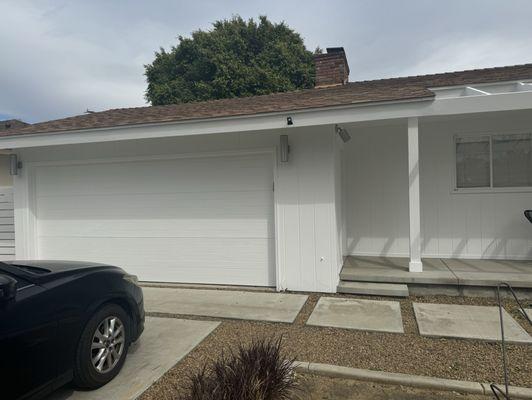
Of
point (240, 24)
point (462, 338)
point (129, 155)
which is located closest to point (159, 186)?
point (129, 155)

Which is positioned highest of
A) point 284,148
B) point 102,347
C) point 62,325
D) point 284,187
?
point 284,148

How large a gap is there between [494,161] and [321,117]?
3.56m

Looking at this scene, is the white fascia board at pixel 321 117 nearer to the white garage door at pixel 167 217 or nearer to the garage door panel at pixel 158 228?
the white garage door at pixel 167 217

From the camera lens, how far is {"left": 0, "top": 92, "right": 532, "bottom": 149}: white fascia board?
17.1ft

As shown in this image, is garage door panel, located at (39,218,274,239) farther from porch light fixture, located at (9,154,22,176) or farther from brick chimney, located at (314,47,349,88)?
brick chimney, located at (314,47,349,88)

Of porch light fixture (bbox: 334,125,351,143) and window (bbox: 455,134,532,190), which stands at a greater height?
porch light fixture (bbox: 334,125,351,143)

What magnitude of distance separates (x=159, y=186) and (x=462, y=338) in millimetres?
5198

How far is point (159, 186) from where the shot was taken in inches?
275

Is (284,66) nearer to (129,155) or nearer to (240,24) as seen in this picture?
(240,24)

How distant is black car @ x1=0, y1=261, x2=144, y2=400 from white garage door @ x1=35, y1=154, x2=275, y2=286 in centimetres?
288

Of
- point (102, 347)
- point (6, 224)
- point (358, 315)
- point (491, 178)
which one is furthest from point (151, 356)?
point (6, 224)

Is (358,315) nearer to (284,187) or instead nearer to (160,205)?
(284,187)

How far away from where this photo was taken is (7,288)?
2.62 m

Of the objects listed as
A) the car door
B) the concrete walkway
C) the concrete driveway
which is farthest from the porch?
the car door
